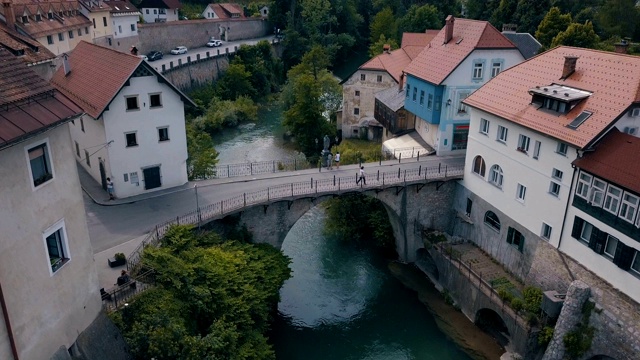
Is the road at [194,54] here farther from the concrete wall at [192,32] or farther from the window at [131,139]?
the window at [131,139]

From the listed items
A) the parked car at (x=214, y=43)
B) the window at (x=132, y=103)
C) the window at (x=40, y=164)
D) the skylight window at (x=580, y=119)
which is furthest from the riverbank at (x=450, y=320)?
the parked car at (x=214, y=43)

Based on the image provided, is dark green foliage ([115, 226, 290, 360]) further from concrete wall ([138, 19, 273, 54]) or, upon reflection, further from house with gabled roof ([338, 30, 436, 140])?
concrete wall ([138, 19, 273, 54])

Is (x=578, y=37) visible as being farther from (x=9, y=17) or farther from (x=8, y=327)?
(x=8, y=327)

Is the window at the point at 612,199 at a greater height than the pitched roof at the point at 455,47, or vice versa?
the pitched roof at the point at 455,47

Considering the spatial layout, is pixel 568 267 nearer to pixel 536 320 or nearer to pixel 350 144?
pixel 536 320

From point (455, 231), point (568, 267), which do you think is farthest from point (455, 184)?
point (568, 267)

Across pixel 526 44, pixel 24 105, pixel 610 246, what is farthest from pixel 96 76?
pixel 526 44
